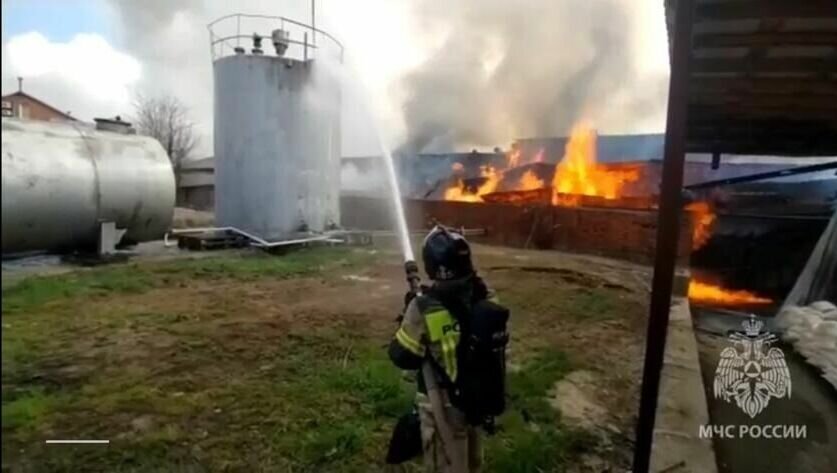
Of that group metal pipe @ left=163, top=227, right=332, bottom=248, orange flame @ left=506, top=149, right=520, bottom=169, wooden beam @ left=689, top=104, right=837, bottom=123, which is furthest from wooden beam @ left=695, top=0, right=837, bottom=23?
orange flame @ left=506, top=149, right=520, bottom=169

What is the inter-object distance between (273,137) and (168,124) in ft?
21.3

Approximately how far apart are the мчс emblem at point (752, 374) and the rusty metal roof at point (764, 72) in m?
2.16

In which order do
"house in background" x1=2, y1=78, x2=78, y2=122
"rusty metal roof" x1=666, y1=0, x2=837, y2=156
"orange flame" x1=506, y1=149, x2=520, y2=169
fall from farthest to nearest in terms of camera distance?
"orange flame" x1=506, y1=149, x2=520, y2=169, "rusty metal roof" x1=666, y1=0, x2=837, y2=156, "house in background" x1=2, y1=78, x2=78, y2=122

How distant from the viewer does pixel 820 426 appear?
3615mm

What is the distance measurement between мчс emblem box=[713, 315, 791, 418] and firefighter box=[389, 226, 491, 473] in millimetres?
2763

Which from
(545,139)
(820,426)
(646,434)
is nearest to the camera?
(646,434)

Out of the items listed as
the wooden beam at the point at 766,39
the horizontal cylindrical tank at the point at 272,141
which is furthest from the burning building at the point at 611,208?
the horizontal cylindrical tank at the point at 272,141

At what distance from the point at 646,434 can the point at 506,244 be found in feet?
32.1

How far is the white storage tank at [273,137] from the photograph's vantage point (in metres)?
9.05

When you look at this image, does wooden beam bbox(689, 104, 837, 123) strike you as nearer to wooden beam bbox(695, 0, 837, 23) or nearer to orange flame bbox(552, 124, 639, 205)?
wooden beam bbox(695, 0, 837, 23)

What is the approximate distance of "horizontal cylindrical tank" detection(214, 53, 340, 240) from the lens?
9086 mm

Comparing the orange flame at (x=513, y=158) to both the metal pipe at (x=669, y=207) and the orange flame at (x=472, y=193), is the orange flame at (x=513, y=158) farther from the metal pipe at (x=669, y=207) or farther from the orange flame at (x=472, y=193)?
the metal pipe at (x=669, y=207)

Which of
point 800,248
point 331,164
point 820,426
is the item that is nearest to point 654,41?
point 800,248

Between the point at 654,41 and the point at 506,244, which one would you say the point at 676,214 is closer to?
the point at 506,244
